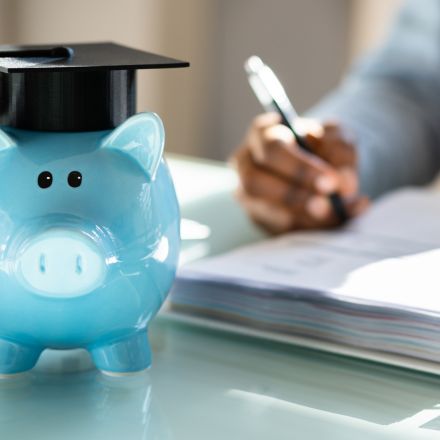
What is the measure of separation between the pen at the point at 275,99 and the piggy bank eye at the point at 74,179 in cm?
32

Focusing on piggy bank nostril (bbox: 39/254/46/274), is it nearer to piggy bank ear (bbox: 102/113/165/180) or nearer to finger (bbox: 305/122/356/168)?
piggy bank ear (bbox: 102/113/165/180)

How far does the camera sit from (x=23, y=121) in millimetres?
496

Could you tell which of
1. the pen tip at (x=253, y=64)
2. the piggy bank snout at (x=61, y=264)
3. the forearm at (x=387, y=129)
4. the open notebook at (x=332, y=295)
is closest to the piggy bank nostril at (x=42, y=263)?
the piggy bank snout at (x=61, y=264)

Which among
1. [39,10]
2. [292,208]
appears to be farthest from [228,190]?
[39,10]

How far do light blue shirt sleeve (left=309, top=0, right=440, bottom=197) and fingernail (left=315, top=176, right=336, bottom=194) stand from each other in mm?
226

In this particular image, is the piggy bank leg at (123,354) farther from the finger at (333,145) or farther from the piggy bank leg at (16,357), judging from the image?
the finger at (333,145)

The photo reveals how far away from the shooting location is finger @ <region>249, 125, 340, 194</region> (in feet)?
2.65

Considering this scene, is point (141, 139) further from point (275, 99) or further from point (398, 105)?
point (398, 105)

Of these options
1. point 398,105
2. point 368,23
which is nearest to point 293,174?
point 398,105

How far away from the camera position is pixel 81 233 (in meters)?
0.45

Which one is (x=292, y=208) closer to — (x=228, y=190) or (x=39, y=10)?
(x=228, y=190)

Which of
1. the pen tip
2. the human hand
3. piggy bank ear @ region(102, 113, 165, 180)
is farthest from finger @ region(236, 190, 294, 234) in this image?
piggy bank ear @ region(102, 113, 165, 180)

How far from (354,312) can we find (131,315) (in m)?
0.16

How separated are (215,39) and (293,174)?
6.48ft
